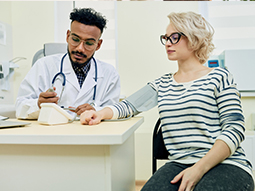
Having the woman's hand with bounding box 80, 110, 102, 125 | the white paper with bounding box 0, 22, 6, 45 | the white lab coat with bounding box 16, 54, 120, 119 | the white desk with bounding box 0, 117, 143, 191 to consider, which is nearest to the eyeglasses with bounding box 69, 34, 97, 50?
the white lab coat with bounding box 16, 54, 120, 119

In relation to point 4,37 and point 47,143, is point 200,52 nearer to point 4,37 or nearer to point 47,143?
point 47,143

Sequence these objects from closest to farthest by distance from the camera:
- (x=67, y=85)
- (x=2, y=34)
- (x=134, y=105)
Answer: (x=134, y=105)
(x=67, y=85)
(x=2, y=34)

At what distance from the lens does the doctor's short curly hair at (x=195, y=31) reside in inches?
43.9

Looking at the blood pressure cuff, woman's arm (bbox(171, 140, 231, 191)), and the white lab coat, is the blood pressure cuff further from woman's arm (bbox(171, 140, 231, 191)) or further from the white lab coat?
woman's arm (bbox(171, 140, 231, 191))

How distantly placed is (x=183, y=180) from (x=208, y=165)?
108 millimetres

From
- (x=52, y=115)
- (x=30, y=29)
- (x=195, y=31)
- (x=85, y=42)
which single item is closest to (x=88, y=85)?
(x=85, y=42)

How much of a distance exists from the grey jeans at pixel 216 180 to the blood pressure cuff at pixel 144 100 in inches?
13.0

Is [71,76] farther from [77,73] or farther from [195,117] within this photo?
[195,117]

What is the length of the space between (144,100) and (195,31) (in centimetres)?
39

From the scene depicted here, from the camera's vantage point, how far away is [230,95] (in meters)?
1.00

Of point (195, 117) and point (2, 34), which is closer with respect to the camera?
point (195, 117)

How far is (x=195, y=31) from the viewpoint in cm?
112

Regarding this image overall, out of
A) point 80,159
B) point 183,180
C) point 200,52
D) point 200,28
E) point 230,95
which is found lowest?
point 183,180

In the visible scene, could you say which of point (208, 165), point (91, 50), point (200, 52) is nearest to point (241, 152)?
point (208, 165)
